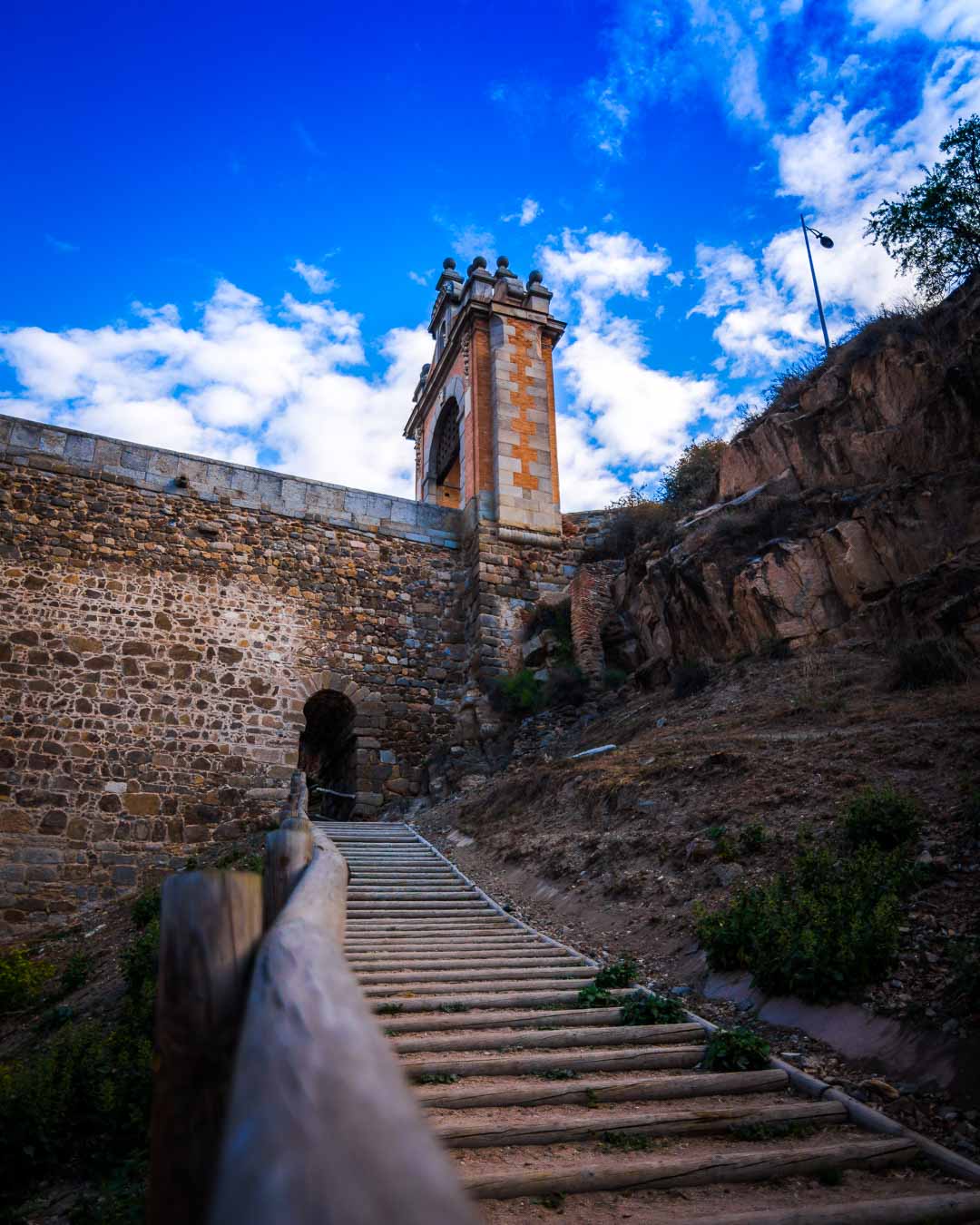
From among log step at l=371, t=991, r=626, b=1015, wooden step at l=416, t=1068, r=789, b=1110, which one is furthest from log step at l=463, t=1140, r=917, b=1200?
log step at l=371, t=991, r=626, b=1015

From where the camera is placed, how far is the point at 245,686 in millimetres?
12305

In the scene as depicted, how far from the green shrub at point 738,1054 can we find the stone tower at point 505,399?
11194 millimetres

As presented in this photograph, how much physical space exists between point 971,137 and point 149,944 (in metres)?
14.8

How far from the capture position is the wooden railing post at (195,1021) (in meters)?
1.47

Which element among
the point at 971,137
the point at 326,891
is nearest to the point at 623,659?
the point at 971,137

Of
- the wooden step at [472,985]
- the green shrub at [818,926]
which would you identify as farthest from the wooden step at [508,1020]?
the green shrub at [818,926]

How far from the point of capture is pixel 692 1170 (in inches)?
111

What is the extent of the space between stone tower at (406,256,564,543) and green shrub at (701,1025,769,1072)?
1119 cm

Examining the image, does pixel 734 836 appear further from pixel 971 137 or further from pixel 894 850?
pixel 971 137

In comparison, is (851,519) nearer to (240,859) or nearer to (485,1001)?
(485,1001)

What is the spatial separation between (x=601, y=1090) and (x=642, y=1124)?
1.14 ft

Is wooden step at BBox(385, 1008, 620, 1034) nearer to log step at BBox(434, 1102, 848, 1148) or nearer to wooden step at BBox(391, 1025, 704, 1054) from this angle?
wooden step at BBox(391, 1025, 704, 1054)

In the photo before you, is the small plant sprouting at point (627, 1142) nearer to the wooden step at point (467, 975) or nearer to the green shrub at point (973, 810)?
the wooden step at point (467, 975)

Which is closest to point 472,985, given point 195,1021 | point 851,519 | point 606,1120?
point 606,1120
